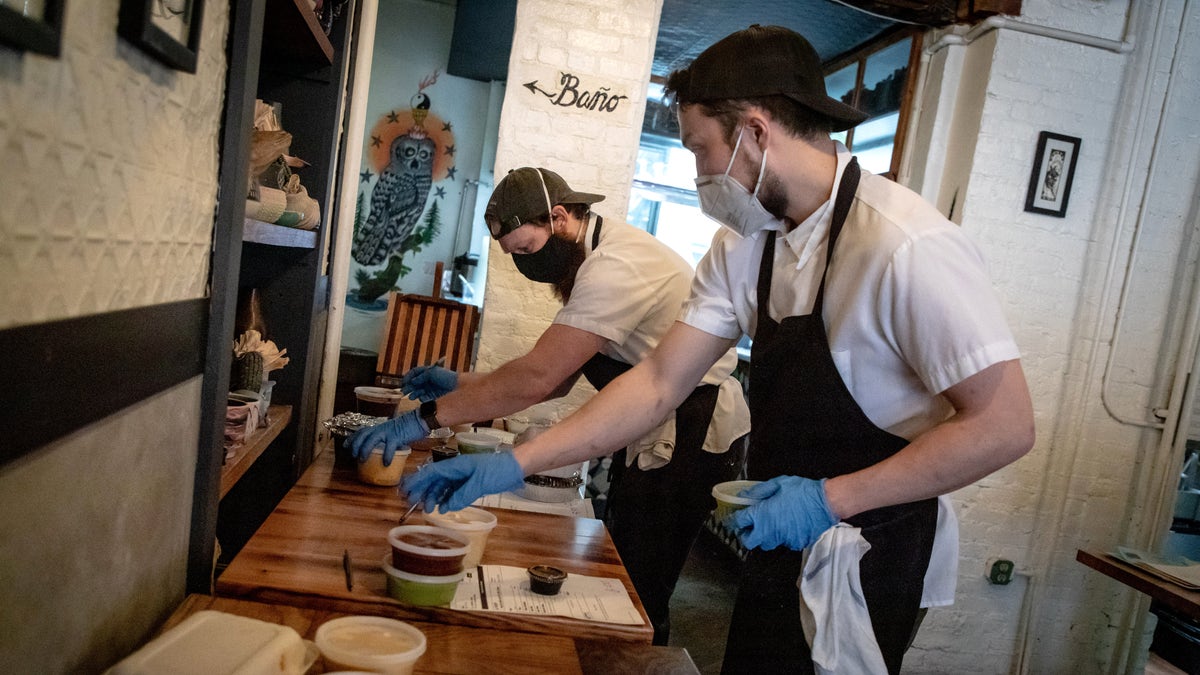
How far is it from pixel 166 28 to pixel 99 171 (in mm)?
215

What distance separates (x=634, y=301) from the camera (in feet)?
7.73

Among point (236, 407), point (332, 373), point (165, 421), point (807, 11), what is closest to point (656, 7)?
point (807, 11)

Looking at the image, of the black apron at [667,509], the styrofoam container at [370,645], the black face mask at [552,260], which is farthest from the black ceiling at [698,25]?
the styrofoam container at [370,645]

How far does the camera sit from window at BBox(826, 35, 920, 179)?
400cm

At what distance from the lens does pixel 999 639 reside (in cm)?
374

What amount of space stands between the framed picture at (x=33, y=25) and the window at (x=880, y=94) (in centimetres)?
367

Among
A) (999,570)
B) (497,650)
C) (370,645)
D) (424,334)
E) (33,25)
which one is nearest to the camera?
(33,25)

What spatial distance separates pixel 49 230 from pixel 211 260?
0.51 metres

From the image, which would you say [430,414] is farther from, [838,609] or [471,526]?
[838,609]

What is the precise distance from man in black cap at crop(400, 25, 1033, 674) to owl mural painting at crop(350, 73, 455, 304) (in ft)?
15.1

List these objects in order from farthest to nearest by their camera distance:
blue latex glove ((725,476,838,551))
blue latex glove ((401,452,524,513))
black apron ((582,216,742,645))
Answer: black apron ((582,216,742,645))
blue latex glove ((401,452,524,513))
blue latex glove ((725,476,838,551))

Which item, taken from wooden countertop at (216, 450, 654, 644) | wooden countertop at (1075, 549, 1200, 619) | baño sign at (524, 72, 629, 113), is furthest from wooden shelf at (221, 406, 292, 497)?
wooden countertop at (1075, 549, 1200, 619)

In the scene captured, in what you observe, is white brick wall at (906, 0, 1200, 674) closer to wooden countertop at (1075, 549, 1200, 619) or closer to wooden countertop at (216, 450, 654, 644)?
wooden countertop at (1075, 549, 1200, 619)

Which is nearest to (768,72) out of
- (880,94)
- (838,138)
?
(880,94)
